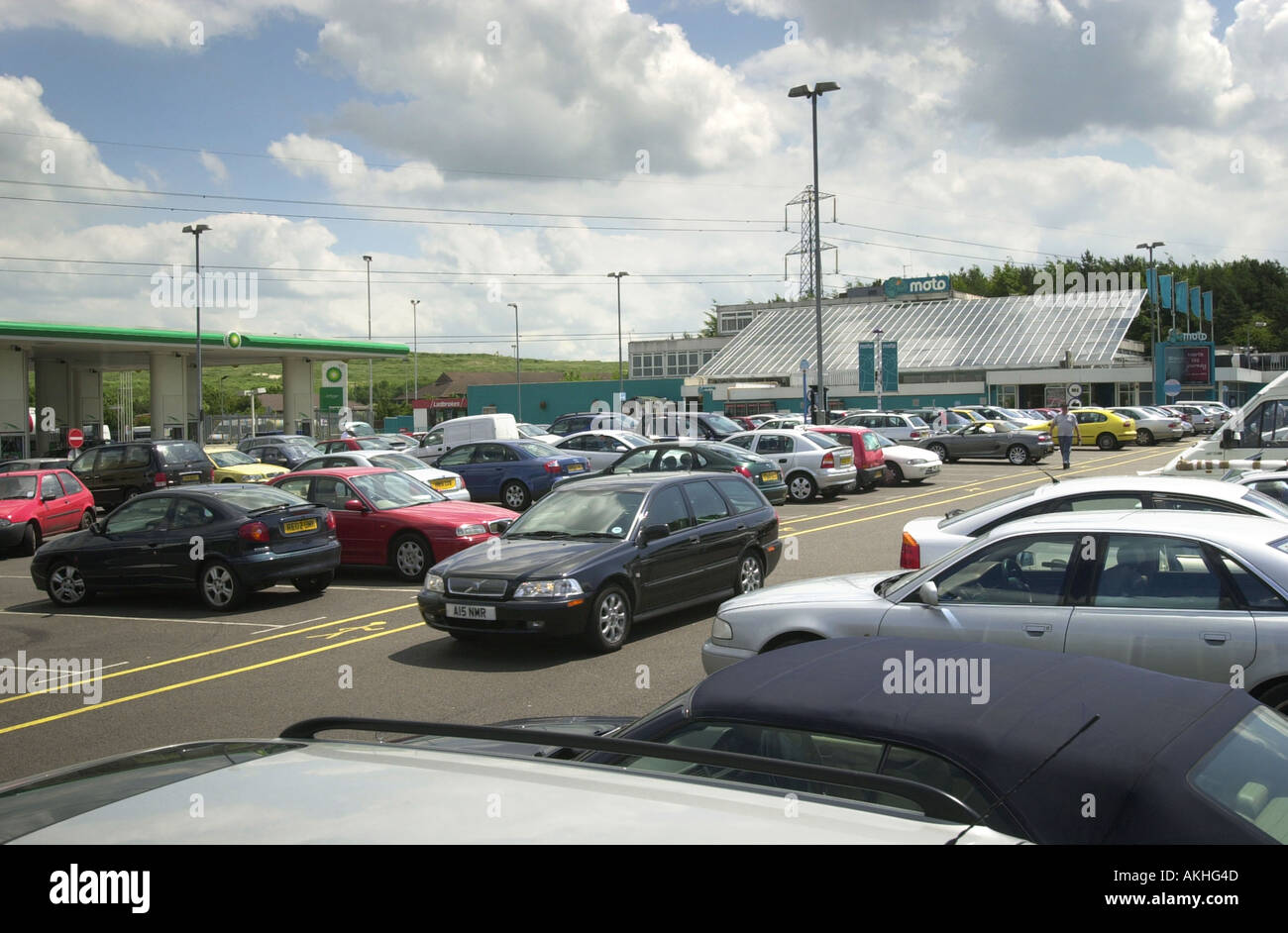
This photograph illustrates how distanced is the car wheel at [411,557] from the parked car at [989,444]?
23.7 metres

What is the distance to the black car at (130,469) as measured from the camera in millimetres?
24609

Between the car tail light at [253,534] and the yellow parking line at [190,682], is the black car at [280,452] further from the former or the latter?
the yellow parking line at [190,682]

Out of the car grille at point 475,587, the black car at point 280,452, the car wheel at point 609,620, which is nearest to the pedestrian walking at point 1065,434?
the black car at point 280,452

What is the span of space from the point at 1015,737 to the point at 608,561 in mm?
6701

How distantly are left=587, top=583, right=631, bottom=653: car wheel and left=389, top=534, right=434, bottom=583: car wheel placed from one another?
16.0 feet

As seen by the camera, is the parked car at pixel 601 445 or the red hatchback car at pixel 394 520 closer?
the red hatchback car at pixel 394 520

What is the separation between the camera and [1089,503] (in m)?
8.73

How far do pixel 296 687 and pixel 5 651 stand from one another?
422 centimetres

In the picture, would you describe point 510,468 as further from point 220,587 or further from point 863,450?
point 220,587

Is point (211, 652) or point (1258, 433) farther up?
point (1258, 433)

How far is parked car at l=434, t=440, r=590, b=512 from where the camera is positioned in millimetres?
22594

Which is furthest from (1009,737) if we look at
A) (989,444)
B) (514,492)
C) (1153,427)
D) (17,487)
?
(1153,427)

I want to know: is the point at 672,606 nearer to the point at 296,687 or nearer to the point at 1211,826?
the point at 296,687

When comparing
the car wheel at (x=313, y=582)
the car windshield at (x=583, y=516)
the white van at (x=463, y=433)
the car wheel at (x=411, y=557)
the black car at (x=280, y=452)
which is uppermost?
the white van at (x=463, y=433)
